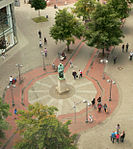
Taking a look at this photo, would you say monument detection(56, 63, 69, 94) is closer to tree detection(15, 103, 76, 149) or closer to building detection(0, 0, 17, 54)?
tree detection(15, 103, 76, 149)

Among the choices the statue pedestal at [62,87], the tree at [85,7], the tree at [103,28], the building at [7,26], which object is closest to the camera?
the statue pedestal at [62,87]

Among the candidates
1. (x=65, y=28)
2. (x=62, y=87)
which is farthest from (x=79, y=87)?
(x=65, y=28)

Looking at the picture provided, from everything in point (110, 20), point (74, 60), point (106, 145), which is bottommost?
point (106, 145)

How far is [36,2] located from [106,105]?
131 ft

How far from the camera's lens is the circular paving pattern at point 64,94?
1460 inches

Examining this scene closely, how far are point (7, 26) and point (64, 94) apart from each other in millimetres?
21657

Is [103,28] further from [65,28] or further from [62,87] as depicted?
[62,87]

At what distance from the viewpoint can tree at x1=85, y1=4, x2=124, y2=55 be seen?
4465 cm

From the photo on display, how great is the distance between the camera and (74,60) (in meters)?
48.9

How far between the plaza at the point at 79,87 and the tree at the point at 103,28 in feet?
13.7

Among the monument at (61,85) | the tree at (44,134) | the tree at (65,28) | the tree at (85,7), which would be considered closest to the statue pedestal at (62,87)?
the monument at (61,85)

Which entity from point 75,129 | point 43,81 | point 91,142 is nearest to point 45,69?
point 43,81

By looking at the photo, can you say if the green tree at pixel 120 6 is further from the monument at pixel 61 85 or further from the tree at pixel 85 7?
the monument at pixel 61 85

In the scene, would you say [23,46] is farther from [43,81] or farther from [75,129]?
[75,129]
